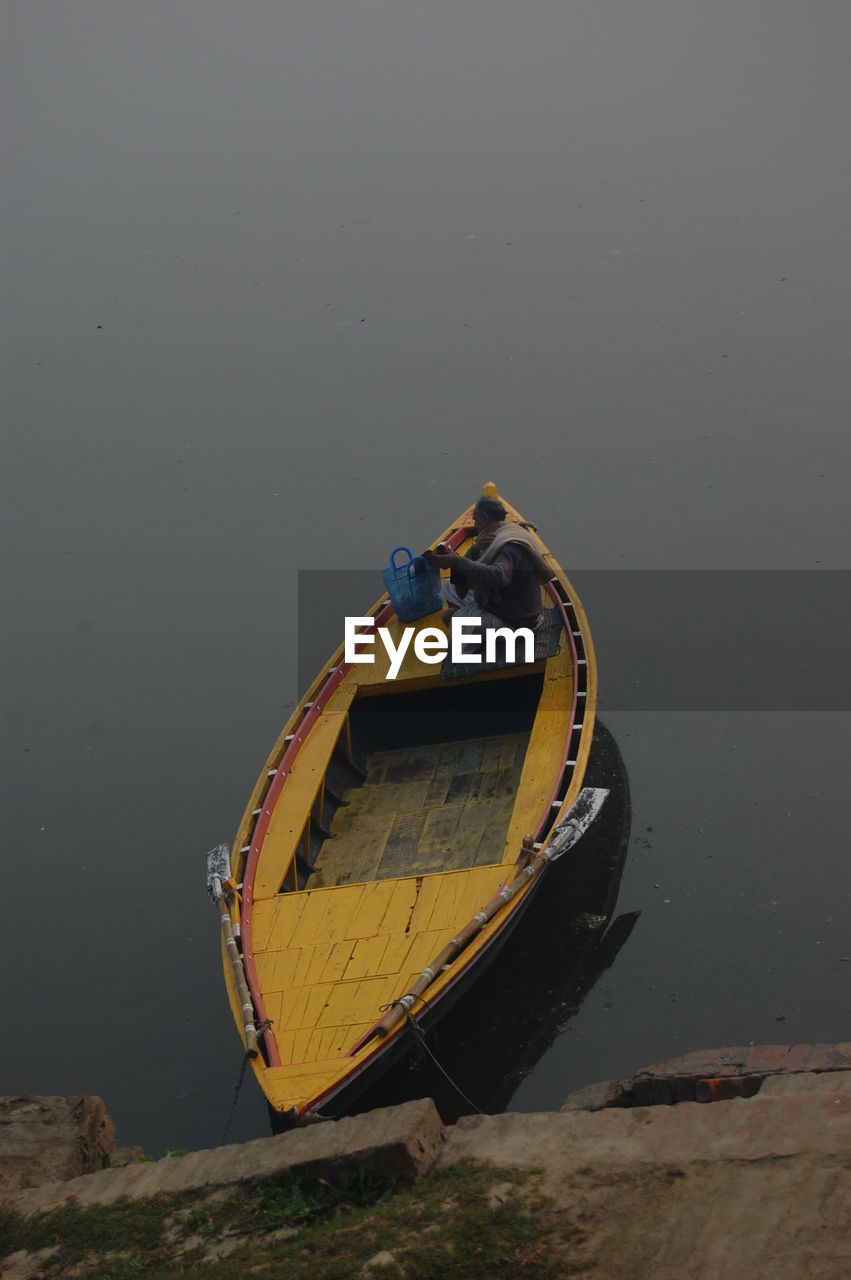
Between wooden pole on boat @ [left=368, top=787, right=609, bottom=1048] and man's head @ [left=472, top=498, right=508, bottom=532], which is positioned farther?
man's head @ [left=472, top=498, right=508, bottom=532]

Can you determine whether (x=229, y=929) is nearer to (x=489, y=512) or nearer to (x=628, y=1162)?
(x=628, y=1162)

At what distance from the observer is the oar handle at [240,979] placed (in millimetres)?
6043

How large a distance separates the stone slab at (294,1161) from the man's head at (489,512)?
14.2ft

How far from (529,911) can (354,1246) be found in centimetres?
367

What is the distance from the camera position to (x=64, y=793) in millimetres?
9555

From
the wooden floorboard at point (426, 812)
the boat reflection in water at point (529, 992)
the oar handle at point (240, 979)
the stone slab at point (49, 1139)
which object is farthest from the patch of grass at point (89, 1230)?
the wooden floorboard at point (426, 812)

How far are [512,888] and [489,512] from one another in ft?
9.07

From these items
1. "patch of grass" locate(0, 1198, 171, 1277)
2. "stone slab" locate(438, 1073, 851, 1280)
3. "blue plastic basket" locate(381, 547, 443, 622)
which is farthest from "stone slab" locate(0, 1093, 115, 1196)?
"blue plastic basket" locate(381, 547, 443, 622)

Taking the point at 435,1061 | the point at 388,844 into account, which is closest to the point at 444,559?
the point at 388,844

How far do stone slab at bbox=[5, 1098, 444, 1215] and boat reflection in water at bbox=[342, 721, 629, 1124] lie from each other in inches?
43.3

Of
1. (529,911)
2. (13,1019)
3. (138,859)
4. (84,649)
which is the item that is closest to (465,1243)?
(529,911)

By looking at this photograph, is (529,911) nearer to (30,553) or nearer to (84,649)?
(84,649)

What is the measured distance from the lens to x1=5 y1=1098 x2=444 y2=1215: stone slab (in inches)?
189

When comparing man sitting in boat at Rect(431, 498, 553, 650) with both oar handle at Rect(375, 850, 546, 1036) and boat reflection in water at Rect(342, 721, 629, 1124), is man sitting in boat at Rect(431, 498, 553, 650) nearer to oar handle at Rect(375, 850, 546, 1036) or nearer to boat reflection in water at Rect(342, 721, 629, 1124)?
boat reflection in water at Rect(342, 721, 629, 1124)
